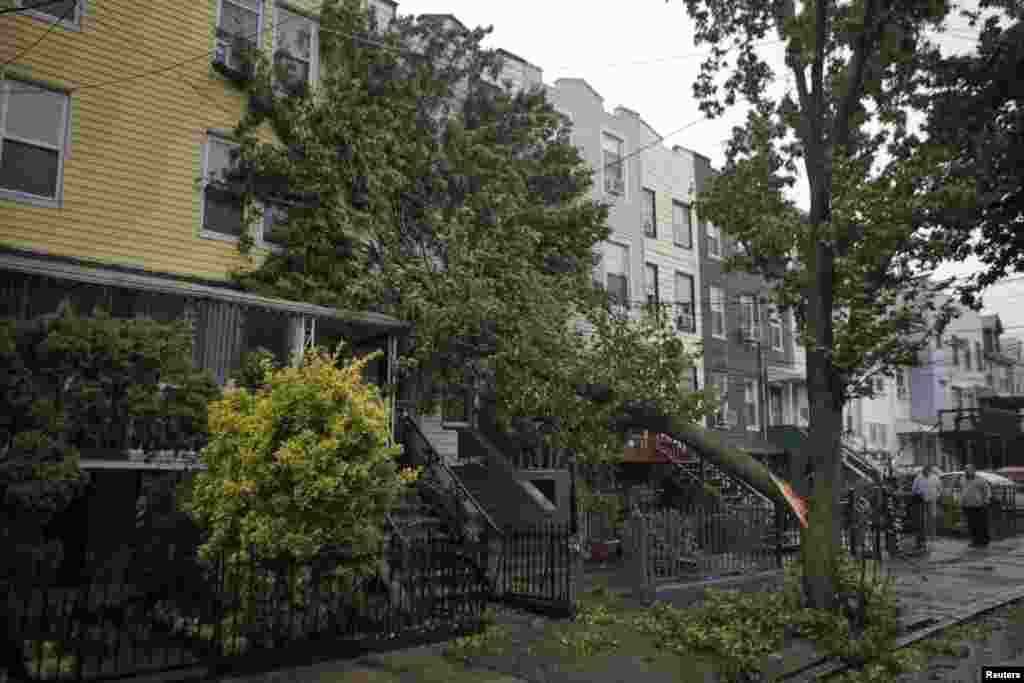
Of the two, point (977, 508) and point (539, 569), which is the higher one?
point (977, 508)

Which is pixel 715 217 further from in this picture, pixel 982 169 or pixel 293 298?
pixel 293 298

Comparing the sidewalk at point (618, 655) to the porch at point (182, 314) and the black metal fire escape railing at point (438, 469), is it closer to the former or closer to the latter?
the black metal fire escape railing at point (438, 469)

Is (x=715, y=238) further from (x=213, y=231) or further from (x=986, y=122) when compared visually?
(x=213, y=231)

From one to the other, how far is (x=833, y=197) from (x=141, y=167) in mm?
11132

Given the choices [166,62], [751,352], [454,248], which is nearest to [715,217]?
[454,248]

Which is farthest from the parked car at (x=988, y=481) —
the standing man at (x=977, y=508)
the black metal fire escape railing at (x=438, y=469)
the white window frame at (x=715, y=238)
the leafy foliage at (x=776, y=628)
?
the black metal fire escape railing at (x=438, y=469)

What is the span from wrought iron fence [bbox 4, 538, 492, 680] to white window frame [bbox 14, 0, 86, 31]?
9.07 metres

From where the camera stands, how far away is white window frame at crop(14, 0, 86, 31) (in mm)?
12734

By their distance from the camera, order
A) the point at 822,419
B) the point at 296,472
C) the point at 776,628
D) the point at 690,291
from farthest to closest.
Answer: the point at 690,291
the point at 822,419
the point at 776,628
the point at 296,472

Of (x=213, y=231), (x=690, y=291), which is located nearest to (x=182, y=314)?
(x=213, y=231)

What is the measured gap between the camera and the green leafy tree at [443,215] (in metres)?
11.8

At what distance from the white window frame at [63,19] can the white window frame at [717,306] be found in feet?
66.8

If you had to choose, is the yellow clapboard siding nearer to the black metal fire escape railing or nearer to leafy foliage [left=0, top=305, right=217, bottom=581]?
the black metal fire escape railing

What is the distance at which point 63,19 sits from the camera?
13008 millimetres
